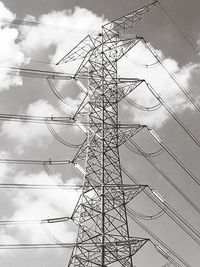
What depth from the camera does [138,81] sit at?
79.6 feet

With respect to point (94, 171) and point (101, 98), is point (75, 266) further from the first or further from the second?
point (101, 98)

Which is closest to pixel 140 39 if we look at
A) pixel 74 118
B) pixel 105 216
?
pixel 74 118

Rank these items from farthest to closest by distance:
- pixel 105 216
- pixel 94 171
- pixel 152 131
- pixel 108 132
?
pixel 152 131, pixel 108 132, pixel 94 171, pixel 105 216

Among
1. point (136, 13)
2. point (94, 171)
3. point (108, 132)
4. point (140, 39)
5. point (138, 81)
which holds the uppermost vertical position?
point (136, 13)

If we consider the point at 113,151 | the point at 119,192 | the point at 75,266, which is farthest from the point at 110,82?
the point at 75,266

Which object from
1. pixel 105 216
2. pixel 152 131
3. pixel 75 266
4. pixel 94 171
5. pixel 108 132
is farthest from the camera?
pixel 152 131

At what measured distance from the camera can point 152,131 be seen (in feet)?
81.6

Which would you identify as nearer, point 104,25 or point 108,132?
point 108,132

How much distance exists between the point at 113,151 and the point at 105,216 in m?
3.92

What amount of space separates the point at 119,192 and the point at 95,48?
9468mm

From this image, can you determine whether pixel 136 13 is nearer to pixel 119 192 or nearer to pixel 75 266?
pixel 119 192

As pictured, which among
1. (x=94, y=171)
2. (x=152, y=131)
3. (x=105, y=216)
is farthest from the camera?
(x=152, y=131)

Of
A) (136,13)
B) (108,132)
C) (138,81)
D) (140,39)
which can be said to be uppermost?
(136,13)

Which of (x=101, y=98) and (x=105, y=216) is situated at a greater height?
(x=101, y=98)
